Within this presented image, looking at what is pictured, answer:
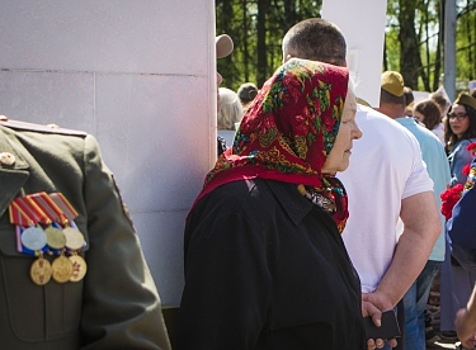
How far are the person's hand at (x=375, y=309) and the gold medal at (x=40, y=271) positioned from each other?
70.6 inches

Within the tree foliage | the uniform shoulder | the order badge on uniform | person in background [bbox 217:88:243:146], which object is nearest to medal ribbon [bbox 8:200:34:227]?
the order badge on uniform

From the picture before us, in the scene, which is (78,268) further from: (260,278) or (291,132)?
(291,132)

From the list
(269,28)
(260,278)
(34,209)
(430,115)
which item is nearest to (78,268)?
(34,209)

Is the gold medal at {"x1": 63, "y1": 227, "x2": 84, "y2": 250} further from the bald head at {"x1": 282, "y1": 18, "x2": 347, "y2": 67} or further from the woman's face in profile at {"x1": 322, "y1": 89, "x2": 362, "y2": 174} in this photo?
the bald head at {"x1": 282, "y1": 18, "x2": 347, "y2": 67}

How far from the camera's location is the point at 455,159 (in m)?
6.95

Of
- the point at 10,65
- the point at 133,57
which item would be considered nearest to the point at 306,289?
the point at 133,57

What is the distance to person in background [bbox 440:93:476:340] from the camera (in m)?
6.62

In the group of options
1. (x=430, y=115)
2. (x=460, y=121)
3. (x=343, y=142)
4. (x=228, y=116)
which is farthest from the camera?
(x=430, y=115)

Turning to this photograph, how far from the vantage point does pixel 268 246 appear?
2461 mm

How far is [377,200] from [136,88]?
1216mm

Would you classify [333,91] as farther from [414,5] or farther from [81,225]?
[414,5]

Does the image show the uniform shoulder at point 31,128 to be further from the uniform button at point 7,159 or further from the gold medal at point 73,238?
the gold medal at point 73,238

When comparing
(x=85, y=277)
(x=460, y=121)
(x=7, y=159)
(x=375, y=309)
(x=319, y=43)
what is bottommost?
(x=375, y=309)

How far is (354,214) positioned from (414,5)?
17.1 m
